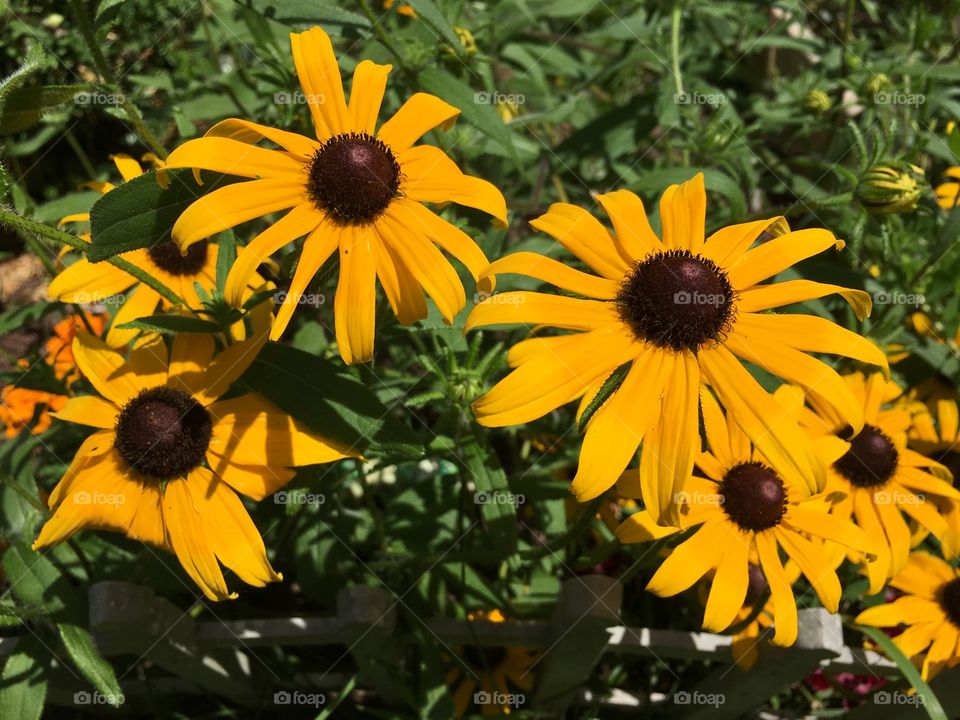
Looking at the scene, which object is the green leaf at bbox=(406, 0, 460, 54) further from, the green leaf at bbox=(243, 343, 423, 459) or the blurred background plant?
the green leaf at bbox=(243, 343, 423, 459)

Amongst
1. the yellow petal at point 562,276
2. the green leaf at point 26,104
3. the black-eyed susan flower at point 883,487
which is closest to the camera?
the yellow petal at point 562,276

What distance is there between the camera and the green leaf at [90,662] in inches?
56.0

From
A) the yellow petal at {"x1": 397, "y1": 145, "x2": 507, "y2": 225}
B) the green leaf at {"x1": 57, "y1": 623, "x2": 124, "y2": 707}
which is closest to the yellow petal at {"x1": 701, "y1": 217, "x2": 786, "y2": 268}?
the yellow petal at {"x1": 397, "y1": 145, "x2": 507, "y2": 225}

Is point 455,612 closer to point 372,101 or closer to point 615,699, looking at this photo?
point 615,699

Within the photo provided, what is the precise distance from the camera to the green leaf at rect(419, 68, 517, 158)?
1.74 metres

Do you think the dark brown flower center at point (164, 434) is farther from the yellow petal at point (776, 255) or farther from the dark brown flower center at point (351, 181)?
the yellow petal at point (776, 255)

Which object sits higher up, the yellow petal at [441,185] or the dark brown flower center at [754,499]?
the yellow petal at [441,185]

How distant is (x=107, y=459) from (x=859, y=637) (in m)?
1.96

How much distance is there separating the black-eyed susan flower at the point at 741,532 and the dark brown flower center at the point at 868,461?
0.23 metres

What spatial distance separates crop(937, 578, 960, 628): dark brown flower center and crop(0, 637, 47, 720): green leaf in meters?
1.97

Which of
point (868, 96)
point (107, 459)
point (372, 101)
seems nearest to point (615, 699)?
point (107, 459)

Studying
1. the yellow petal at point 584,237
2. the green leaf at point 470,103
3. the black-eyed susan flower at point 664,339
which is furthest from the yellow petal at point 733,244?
the green leaf at point 470,103

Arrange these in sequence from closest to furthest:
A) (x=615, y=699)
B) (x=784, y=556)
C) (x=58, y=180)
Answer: (x=784, y=556) < (x=615, y=699) < (x=58, y=180)

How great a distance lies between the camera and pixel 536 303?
1.20 m
